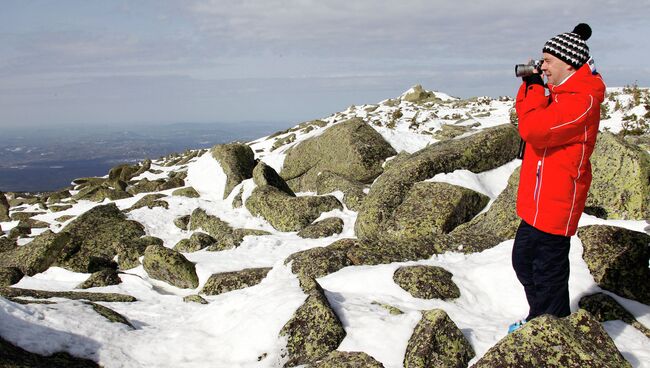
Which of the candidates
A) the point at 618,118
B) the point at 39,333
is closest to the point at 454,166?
the point at 39,333

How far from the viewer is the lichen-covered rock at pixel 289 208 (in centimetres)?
1786

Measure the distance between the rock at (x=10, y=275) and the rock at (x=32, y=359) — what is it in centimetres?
995

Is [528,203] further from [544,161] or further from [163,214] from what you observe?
[163,214]

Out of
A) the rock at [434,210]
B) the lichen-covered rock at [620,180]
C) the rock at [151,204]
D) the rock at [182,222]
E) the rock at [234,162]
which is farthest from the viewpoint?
the rock at [234,162]

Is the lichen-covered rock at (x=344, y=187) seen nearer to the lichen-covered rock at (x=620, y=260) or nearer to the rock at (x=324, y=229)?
the rock at (x=324, y=229)

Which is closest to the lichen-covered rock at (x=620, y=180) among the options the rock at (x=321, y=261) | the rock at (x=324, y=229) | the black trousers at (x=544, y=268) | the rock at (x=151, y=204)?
the black trousers at (x=544, y=268)

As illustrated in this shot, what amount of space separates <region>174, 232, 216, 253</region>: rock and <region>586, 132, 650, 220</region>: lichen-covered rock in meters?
13.5

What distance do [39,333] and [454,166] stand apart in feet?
43.4

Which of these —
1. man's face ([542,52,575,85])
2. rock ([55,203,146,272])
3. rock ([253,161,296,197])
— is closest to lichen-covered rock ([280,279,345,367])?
man's face ([542,52,575,85])

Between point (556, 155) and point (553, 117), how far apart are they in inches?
24.1

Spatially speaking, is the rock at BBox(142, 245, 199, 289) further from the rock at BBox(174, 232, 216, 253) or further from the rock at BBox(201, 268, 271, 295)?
the rock at BBox(174, 232, 216, 253)

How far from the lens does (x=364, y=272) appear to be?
970 centimetres

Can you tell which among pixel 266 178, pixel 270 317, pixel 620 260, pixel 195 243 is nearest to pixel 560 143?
pixel 620 260

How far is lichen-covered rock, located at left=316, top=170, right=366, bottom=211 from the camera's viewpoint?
59.2 feet
